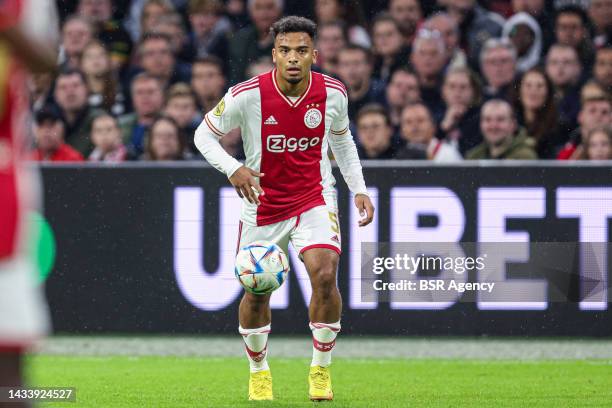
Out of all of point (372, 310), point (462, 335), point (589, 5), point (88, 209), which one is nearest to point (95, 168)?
point (88, 209)

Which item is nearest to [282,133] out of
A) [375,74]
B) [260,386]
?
[260,386]

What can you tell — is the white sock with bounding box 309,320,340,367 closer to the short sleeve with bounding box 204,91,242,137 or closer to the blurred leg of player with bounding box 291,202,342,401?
the blurred leg of player with bounding box 291,202,342,401

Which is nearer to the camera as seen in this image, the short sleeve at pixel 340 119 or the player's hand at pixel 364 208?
the player's hand at pixel 364 208

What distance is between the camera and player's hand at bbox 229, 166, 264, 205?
7.31 m

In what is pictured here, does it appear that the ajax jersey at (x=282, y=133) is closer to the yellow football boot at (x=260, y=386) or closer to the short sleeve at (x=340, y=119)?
the short sleeve at (x=340, y=119)

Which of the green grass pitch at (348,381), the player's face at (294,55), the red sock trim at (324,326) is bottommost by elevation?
the green grass pitch at (348,381)

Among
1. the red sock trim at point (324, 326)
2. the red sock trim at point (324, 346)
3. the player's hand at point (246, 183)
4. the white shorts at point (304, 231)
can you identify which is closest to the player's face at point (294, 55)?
the player's hand at point (246, 183)

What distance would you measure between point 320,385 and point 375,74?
19.9 feet

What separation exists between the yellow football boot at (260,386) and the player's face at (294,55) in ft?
5.79

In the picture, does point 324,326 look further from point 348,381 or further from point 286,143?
point 348,381

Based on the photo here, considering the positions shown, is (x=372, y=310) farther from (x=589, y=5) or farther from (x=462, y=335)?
(x=589, y=5)

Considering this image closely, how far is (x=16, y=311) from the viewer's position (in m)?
3.66

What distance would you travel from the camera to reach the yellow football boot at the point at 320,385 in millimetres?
7562

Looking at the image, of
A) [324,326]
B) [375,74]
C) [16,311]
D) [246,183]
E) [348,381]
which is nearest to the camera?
[16,311]
